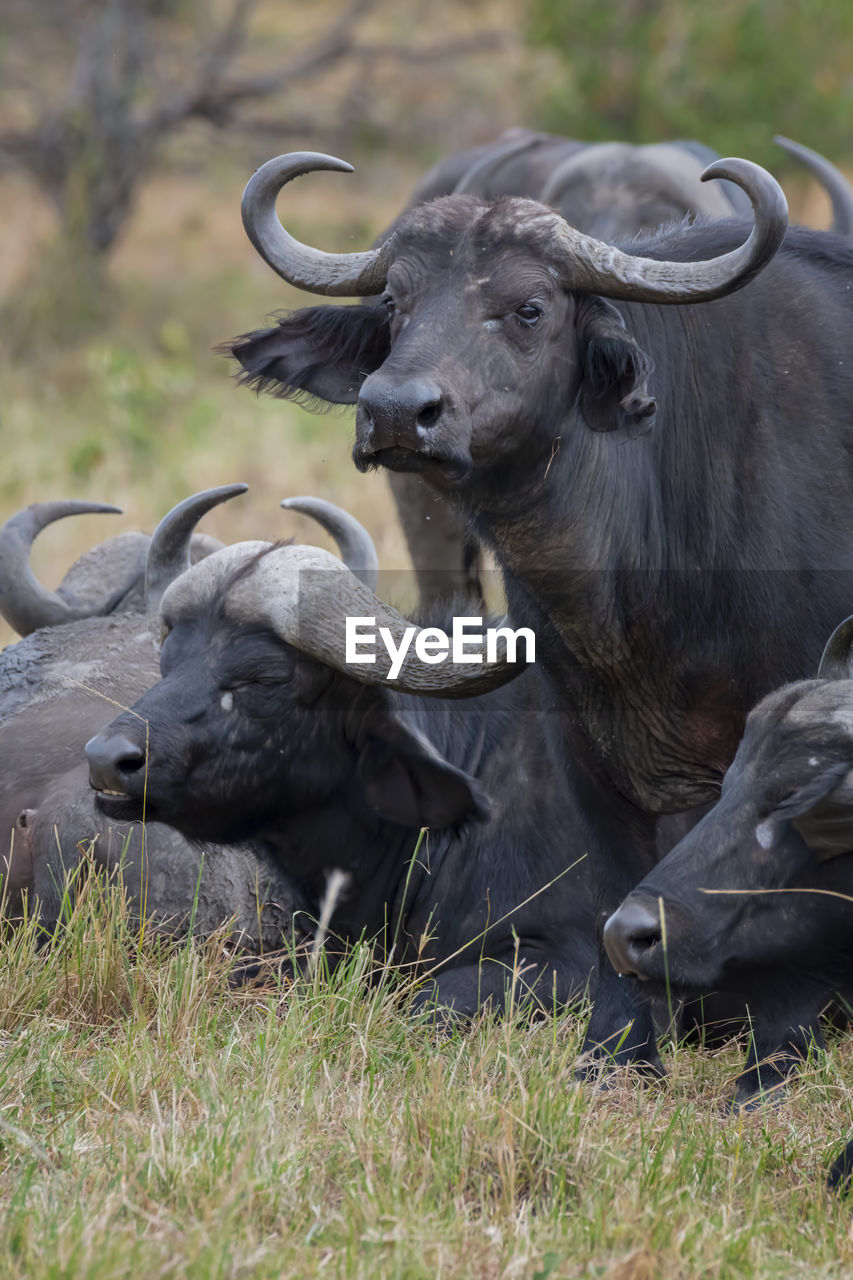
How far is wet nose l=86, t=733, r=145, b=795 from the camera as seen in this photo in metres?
4.33

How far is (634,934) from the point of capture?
355cm

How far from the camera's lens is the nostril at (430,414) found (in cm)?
373

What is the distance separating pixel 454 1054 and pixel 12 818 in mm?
1696

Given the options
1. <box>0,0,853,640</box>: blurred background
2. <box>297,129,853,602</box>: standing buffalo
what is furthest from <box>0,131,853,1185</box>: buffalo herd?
<box>0,0,853,640</box>: blurred background

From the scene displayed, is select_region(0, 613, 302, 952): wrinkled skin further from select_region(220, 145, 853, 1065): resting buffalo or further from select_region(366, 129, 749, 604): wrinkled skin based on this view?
select_region(366, 129, 749, 604): wrinkled skin

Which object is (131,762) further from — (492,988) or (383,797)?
(492,988)

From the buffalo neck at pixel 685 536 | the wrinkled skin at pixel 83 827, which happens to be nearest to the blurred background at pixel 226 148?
the wrinkled skin at pixel 83 827

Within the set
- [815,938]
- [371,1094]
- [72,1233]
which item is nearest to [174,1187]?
[72,1233]

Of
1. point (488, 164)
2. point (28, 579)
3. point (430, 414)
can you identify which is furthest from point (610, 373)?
point (488, 164)

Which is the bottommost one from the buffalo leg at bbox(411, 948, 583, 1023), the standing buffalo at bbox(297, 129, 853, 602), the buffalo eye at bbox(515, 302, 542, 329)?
the buffalo leg at bbox(411, 948, 583, 1023)

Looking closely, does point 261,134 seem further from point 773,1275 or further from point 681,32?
point 773,1275

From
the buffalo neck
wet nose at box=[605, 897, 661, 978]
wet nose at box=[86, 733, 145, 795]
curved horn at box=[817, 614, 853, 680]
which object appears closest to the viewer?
wet nose at box=[605, 897, 661, 978]

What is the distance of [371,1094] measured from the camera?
3717 millimetres

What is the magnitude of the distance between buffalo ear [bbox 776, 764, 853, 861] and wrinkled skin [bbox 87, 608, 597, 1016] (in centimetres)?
108
